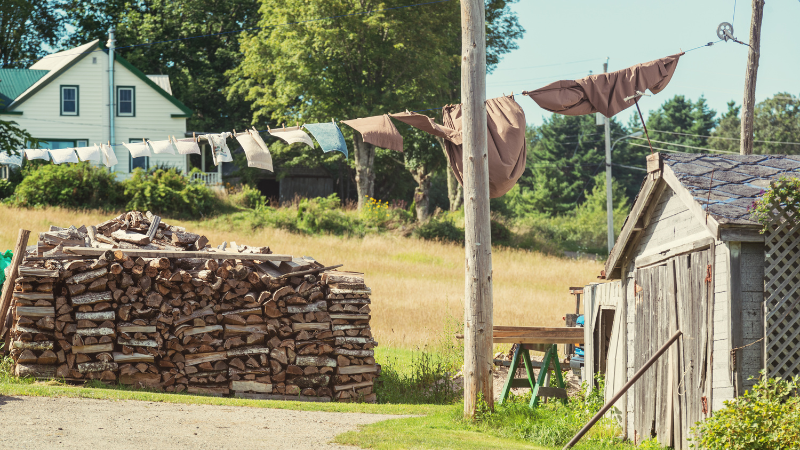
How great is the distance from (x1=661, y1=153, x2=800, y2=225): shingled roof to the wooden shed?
12 millimetres

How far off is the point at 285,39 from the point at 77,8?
20.7m

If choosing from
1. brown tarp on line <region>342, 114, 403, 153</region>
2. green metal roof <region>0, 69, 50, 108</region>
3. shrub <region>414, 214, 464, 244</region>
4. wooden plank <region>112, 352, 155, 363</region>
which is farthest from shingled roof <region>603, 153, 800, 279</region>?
green metal roof <region>0, 69, 50, 108</region>

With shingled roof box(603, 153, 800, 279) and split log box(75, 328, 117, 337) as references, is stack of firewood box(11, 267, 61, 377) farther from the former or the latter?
shingled roof box(603, 153, 800, 279)

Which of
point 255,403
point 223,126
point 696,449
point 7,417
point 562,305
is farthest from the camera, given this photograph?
point 223,126

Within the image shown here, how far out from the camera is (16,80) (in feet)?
131

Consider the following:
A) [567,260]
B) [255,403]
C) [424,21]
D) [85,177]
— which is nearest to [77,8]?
[85,177]

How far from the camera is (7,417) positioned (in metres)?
8.57

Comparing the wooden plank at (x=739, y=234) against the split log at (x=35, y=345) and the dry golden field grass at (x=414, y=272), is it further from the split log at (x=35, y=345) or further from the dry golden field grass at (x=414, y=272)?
the dry golden field grass at (x=414, y=272)

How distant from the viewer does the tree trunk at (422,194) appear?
121 ft

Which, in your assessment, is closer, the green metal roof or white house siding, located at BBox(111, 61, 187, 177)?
white house siding, located at BBox(111, 61, 187, 177)

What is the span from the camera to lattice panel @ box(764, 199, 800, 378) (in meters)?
6.87

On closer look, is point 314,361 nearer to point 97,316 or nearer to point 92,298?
point 97,316

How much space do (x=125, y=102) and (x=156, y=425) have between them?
3288cm

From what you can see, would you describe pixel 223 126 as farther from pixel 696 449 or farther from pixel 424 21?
pixel 696 449
